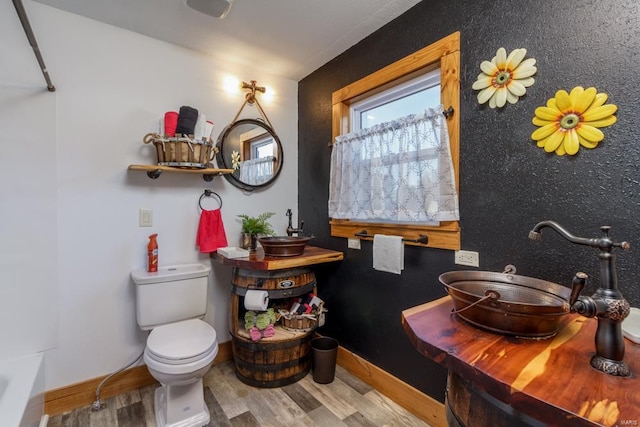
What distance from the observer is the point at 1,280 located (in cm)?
165

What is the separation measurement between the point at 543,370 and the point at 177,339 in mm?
1689

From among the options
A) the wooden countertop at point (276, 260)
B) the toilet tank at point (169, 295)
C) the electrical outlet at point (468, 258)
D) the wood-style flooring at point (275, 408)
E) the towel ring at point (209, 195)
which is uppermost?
the towel ring at point (209, 195)

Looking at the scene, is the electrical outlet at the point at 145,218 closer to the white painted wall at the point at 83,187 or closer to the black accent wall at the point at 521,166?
the white painted wall at the point at 83,187

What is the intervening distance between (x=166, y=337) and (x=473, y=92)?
215 centimetres

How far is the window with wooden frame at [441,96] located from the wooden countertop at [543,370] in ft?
2.41

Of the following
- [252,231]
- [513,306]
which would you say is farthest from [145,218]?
[513,306]

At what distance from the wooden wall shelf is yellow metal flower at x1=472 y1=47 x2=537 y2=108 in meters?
1.70

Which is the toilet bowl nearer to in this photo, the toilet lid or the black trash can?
the toilet lid

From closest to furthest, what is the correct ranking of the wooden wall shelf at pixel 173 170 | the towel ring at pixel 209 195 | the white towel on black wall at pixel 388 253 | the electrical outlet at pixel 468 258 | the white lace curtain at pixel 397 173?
the electrical outlet at pixel 468 258
the white lace curtain at pixel 397 173
the white towel on black wall at pixel 388 253
the wooden wall shelf at pixel 173 170
the towel ring at pixel 209 195

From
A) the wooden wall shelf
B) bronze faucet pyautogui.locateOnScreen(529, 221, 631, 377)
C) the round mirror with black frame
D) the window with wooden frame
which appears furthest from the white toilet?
bronze faucet pyautogui.locateOnScreen(529, 221, 631, 377)

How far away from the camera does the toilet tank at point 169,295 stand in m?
1.86

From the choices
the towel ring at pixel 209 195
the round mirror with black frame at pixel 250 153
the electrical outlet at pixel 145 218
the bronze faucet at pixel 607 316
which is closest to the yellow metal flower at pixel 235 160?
the round mirror with black frame at pixel 250 153

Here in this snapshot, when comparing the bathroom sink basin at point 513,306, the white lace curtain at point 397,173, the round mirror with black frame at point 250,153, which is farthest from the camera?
the round mirror with black frame at point 250,153

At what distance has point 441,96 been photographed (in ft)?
5.45
